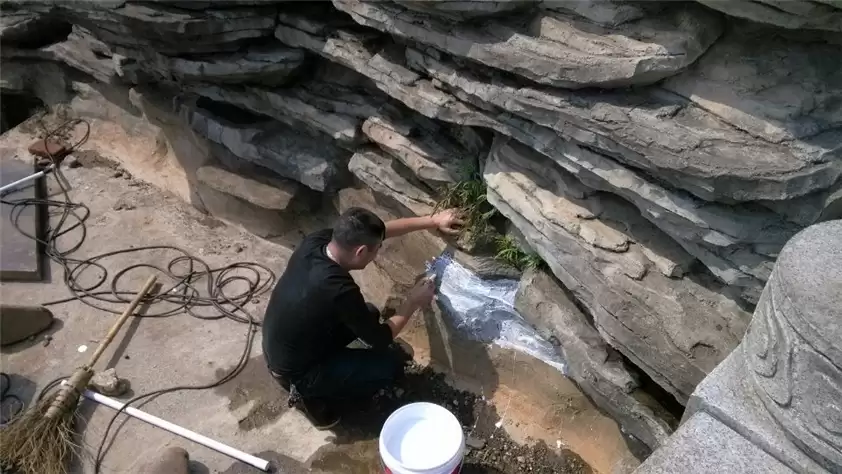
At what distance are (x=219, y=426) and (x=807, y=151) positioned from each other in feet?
12.3

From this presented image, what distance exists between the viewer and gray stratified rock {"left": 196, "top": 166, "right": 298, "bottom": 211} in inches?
218

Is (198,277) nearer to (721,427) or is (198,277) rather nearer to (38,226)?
(38,226)

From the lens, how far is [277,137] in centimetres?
557

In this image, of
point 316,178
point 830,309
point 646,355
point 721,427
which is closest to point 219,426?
point 316,178

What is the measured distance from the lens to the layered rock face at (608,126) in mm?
2975

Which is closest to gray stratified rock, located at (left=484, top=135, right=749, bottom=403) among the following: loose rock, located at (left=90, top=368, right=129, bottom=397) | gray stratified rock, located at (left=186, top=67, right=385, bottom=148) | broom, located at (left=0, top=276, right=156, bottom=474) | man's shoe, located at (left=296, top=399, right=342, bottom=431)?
gray stratified rock, located at (left=186, top=67, right=385, bottom=148)

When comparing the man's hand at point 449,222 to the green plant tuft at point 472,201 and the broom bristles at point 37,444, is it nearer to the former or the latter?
the green plant tuft at point 472,201

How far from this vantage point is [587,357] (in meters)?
3.76

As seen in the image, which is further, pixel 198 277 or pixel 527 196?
pixel 198 277

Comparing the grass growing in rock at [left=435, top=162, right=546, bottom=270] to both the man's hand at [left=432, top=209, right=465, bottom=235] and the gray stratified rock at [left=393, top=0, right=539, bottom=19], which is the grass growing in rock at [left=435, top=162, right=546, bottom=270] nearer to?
the man's hand at [left=432, top=209, right=465, bottom=235]

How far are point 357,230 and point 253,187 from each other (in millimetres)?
2116

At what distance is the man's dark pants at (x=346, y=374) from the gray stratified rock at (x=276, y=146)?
1450 mm

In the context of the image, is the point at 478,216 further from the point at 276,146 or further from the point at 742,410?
the point at 742,410

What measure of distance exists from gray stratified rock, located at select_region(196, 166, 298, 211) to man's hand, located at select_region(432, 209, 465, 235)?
1.63 m
